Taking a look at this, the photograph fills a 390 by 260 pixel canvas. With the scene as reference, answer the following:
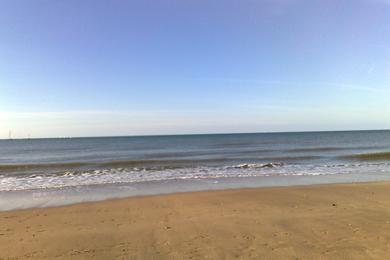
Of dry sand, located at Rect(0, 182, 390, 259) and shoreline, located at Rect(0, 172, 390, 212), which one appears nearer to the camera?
dry sand, located at Rect(0, 182, 390, 259)

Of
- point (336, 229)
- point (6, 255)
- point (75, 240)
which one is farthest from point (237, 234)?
point (6, 255)

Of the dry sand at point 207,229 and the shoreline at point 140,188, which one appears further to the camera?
the shoreline at point 140,188

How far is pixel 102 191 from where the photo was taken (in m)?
11.9

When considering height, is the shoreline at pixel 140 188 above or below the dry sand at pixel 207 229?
below

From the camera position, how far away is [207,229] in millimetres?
6195

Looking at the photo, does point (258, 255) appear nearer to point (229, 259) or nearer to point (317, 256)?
point (229, 259)

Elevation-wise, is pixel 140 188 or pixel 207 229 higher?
pixel 207 229

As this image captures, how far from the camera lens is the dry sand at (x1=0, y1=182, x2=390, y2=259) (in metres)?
5.01

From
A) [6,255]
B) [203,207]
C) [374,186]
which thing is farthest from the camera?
[374,186]

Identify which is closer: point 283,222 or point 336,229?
point 336,229

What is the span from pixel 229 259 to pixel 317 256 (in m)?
1.40

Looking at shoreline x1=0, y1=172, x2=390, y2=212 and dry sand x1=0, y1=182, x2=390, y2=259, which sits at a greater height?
dry sand x1=0, y1=182, x2=390, y2=259

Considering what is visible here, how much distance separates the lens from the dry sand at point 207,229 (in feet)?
16.4

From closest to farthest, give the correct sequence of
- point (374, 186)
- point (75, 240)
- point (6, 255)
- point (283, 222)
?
point (6, 255) → point (75, 240) → point (283, 222) → point (374, 186)
